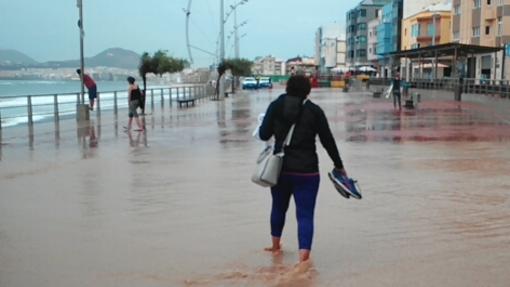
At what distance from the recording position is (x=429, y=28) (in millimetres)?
80500

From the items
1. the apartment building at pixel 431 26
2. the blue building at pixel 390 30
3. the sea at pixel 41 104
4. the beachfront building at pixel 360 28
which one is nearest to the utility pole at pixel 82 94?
the sea at pixel 41 104

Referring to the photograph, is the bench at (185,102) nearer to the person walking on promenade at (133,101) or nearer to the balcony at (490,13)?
the person walking on promenade at (133,101)

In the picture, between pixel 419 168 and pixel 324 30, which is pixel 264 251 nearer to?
pixel 419 168

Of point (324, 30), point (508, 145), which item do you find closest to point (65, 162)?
point (508, 145)

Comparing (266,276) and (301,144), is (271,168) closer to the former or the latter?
(301,144)

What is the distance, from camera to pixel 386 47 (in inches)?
4316

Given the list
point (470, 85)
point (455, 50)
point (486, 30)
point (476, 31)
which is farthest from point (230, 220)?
point (476, 31)

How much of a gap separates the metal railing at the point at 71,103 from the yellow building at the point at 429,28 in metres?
36.0

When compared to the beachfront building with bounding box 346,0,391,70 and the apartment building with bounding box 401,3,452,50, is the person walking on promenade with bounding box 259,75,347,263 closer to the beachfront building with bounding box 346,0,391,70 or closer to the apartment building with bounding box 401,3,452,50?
the apartment building with bounding box 401,3,452,50

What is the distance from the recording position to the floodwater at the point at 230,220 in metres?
5.56

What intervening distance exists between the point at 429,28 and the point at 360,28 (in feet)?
189

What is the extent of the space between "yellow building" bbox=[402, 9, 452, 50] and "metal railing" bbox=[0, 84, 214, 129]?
1418 inches

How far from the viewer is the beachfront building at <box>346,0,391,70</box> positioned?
444 ft

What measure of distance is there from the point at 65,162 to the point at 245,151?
3558 mm
